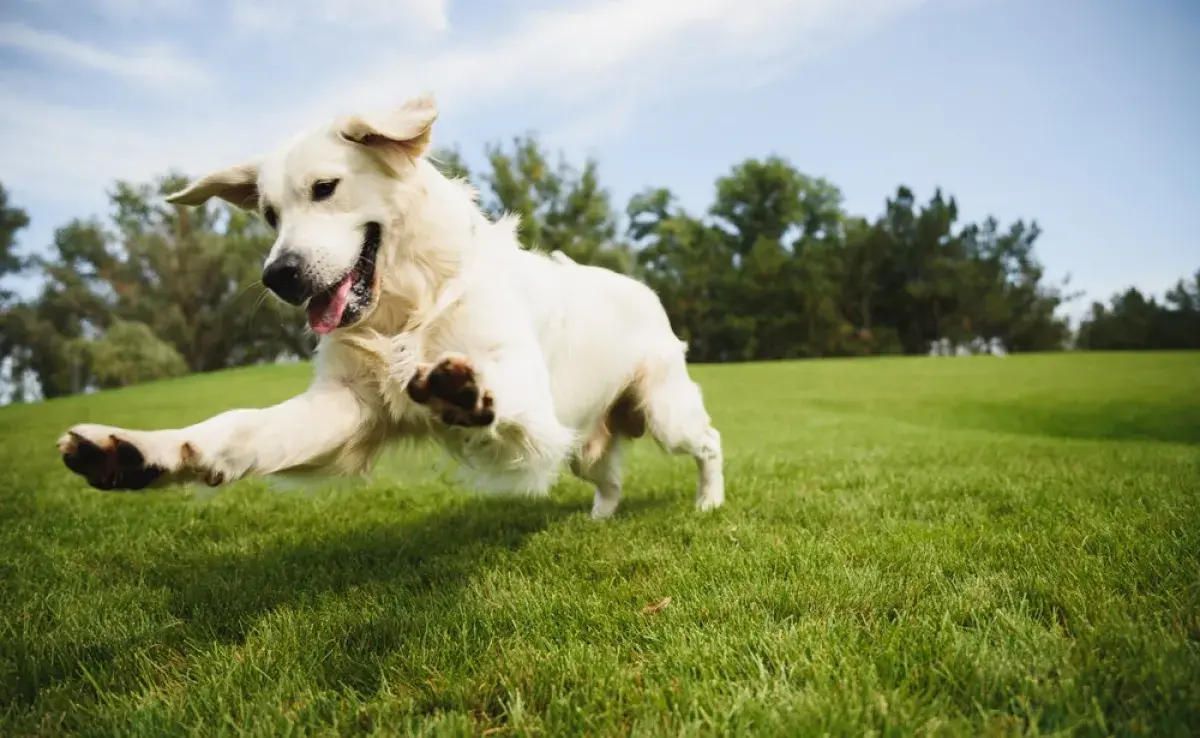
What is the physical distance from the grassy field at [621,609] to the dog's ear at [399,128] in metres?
1.44

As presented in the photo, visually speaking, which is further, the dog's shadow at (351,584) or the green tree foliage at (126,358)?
the green tree foliage at (126,358)

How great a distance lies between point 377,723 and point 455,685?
0.25m

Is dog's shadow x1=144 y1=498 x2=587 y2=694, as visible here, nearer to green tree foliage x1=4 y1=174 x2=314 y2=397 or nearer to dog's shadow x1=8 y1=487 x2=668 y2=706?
dog's shadow x1=8 y1=487 x2=668 y2=706

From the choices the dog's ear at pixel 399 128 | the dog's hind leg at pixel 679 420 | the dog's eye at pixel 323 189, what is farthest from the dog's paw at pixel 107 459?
the dog's hind leg at pixel 679 420

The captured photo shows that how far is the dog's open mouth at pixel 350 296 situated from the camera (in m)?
2.88

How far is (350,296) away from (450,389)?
98 cm

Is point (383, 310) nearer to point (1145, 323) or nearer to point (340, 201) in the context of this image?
point (340, 201)

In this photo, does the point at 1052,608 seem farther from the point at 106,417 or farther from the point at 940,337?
the point at 940,337

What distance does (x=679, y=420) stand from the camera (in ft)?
15.5

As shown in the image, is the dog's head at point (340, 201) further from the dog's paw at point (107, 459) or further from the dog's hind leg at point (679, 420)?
the dog's hind leg at point (679, 420)

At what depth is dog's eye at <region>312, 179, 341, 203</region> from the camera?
2.92 meters

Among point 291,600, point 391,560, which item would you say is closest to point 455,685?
Answer: point 291,600

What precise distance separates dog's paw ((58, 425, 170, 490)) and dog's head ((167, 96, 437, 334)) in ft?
2.56

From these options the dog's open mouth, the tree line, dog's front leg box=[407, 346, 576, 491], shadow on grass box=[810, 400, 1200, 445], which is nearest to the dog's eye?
the dog's open mouth
